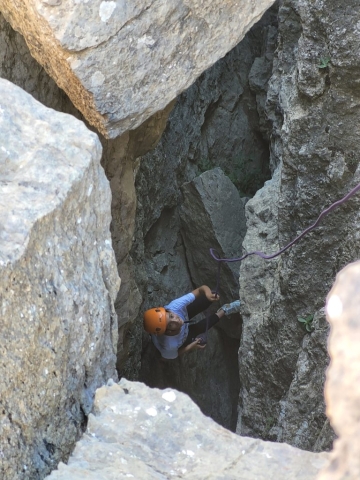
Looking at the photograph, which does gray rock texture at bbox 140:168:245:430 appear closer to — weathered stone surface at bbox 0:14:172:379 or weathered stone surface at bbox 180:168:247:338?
weathered stone surface at bbox 180:168:247:338

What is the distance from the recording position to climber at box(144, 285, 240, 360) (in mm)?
4934

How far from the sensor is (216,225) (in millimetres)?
6469

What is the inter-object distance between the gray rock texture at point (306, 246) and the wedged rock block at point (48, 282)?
1389 mm

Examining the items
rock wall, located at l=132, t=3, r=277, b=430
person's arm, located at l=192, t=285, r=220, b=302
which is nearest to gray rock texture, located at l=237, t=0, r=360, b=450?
person's arm, located at l=192, t=285, r=220, b=302

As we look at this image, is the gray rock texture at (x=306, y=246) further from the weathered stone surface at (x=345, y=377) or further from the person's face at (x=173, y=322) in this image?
the weathered stone surface at (x=345, y=377)

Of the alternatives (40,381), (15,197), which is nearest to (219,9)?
(15,197)

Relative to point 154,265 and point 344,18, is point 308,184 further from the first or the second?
point 154,265

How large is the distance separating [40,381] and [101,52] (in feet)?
5.11

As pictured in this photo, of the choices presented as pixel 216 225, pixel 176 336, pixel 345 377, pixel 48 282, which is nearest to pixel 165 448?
pixel 48 282

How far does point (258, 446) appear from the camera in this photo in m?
1.83

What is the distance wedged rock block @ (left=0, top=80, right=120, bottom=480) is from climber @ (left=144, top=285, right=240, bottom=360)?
8.68 feet

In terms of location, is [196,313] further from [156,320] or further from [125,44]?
[125,44]

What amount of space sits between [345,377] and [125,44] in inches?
86.3

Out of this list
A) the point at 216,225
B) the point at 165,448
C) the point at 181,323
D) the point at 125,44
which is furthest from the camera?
the point at 216,225
